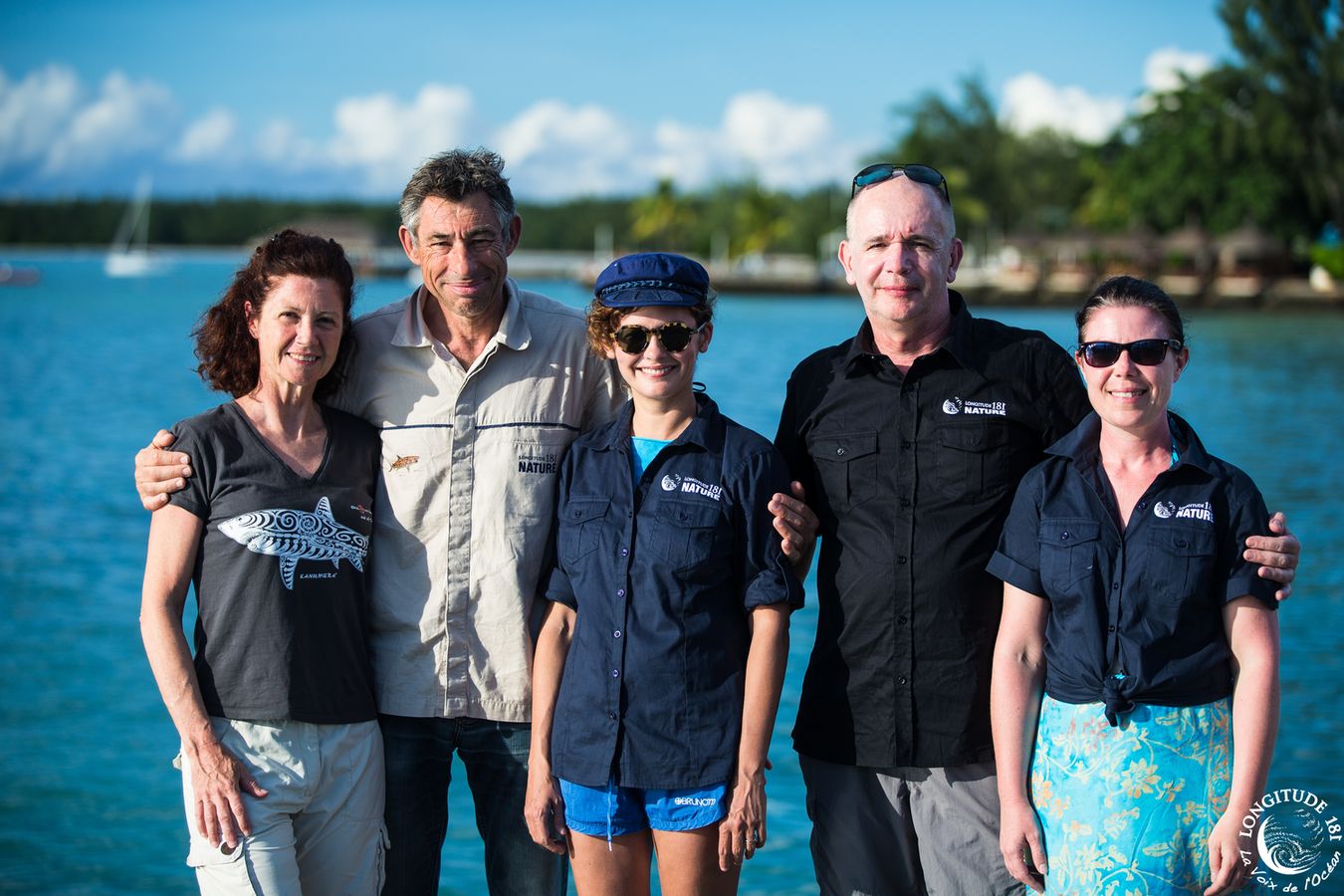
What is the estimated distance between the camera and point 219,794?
3568mm

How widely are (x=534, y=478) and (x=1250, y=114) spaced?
218 feet

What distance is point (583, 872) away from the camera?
363 cm

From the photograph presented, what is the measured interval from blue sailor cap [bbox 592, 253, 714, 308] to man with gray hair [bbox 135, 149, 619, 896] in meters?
0.55

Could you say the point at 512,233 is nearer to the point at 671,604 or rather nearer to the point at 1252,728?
the point at 671,604

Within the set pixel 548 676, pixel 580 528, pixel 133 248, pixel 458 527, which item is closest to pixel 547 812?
pixel 548 676

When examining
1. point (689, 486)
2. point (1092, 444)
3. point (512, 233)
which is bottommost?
point (689, 486)

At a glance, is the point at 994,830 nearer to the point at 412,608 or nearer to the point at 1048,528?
the point at 1048,528

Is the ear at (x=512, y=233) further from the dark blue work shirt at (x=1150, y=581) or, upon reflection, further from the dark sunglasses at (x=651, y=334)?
the dark blue work shirt at (x=1150, y=581)

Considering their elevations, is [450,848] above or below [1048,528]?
below

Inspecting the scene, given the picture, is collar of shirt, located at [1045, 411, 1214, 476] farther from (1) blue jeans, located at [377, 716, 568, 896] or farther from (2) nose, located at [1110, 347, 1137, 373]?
(1) blue jeans, located at [377, 716, 568, 896]

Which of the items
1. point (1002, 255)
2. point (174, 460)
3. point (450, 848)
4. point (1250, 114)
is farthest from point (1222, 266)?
point (174, 460)

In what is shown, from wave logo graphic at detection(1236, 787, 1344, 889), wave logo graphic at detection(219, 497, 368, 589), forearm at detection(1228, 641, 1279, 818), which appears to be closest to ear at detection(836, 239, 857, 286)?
forearm at detection(1228, 641, 1279, 818)

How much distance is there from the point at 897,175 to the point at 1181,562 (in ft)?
4.73

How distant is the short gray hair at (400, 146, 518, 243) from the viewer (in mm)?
3994
